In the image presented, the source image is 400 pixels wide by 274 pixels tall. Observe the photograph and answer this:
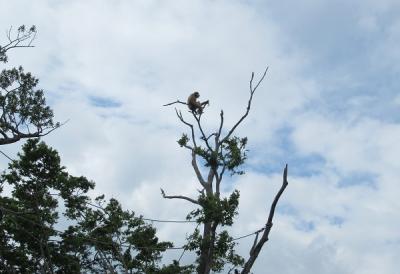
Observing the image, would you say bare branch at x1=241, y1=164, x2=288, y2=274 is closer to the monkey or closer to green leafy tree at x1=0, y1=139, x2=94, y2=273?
the monkey

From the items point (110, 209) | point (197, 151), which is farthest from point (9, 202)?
point (197, 151)

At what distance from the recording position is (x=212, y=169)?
1579cm

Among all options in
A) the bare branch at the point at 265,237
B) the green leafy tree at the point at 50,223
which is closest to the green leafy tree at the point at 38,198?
the green leafy tree at the point at 50,223

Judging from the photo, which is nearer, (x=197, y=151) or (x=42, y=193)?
(x=197, y=151)

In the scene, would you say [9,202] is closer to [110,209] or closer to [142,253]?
[110,209]

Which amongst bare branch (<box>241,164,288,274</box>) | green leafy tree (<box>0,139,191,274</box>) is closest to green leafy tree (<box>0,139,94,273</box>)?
green leafy tree (<box>0,139,191,274</box>)

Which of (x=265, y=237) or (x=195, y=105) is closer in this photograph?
(x=265, y=237)

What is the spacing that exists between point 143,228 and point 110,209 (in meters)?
2.11

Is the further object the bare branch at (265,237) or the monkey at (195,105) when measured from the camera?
the monkey at (195,105)

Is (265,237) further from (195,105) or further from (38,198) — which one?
(38,198)

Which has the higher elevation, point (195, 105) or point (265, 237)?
point (195, 105)

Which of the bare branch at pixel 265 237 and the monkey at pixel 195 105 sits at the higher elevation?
the monkey at pixel 195 105

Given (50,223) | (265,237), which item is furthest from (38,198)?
(265,237)

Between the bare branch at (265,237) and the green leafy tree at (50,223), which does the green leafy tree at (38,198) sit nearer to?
the green leafy tree at (50,223)
